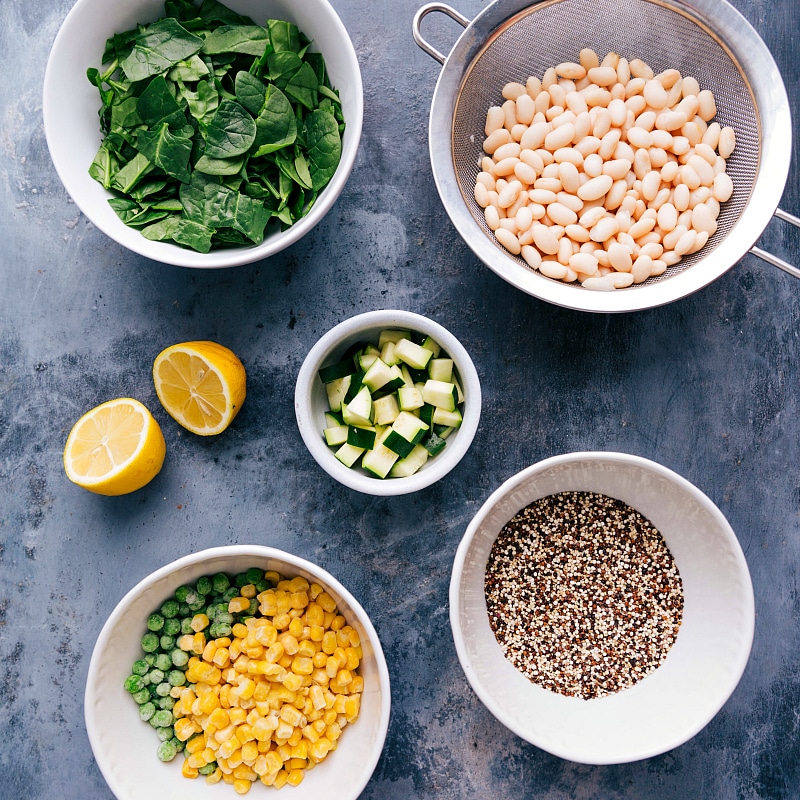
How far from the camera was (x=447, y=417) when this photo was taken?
151cm

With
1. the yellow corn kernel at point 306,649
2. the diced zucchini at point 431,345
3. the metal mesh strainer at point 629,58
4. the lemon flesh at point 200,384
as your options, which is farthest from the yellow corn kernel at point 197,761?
the metal mesh strainer at point 629,58

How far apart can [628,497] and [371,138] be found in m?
1.09

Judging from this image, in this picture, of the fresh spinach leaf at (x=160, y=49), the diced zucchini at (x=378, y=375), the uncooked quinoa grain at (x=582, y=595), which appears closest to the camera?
the fresh spinach leaf at (x=160, y=49)

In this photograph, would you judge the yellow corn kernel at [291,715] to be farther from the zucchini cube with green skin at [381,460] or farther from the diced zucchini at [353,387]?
the diced zucchini at [353,387]

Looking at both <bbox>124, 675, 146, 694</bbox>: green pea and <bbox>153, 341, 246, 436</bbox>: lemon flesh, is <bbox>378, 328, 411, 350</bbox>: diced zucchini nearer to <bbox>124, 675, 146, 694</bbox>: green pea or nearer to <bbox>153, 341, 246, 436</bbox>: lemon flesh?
<bbox>153, 341, 246, 436</bbox>: lemon flesh

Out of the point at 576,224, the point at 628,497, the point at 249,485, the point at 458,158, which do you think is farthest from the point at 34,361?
the point at 628,497

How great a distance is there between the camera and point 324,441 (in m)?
1.55

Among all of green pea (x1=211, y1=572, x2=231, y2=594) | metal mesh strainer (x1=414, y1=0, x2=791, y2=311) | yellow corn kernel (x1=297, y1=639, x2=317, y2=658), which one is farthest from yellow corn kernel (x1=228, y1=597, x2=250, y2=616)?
metal mesh strainer (x1=414, y1=0, x2=791, y2=311)

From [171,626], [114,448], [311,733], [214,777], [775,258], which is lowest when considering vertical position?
[214,777]

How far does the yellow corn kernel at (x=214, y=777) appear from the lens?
61.0 inches

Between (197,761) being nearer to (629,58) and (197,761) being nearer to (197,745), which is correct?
(197,745)

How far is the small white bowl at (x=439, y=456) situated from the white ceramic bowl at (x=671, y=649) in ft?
0.46

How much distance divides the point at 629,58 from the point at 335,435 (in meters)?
1.13

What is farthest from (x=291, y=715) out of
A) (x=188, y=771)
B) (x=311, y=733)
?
(x=188, y=771)
